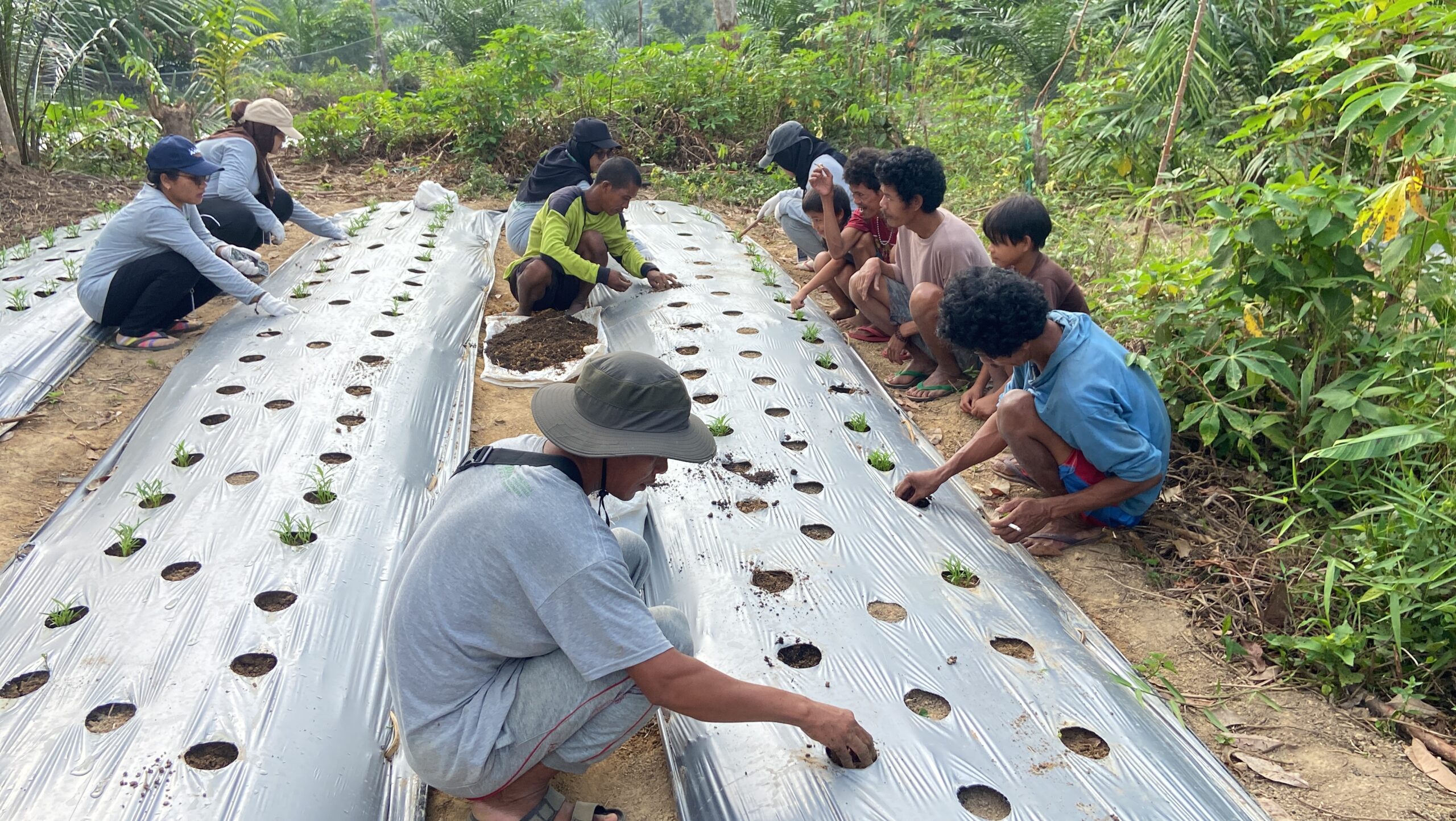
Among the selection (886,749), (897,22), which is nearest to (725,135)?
(897,22)

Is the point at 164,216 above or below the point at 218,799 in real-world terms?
above

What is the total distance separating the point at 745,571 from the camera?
2664 mm

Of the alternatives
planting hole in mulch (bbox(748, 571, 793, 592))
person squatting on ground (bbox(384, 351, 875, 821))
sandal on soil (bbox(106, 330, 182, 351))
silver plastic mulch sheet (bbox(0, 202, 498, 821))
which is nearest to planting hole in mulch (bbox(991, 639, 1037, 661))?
planting hole in mulch (bbox(748, 571, 793, 592))

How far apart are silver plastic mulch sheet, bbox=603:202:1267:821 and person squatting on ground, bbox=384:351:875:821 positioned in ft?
0.88

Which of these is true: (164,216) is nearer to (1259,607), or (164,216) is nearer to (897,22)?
(1259,607)

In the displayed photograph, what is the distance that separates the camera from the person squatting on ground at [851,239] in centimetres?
433

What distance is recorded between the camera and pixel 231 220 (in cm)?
523

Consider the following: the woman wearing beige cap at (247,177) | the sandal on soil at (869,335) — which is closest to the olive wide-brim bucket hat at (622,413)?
the sandal on soil at (869,335)

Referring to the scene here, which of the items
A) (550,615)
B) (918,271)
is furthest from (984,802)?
(918,271)

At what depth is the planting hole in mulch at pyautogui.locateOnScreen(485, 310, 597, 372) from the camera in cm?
439

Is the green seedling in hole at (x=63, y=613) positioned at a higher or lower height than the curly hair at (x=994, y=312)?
lower

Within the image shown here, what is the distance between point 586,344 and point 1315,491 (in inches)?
126

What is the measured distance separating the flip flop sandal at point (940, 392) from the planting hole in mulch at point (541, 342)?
1659 mm

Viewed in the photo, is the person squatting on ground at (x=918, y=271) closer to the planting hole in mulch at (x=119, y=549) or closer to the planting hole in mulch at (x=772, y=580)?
the planting hole in mulch at (x=772, y=580)
